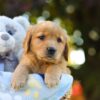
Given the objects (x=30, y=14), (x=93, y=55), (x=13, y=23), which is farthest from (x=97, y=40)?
(x=13, y=23)

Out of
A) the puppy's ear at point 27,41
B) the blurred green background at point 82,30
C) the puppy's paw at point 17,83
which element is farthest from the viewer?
the blurred green background at point 82,30

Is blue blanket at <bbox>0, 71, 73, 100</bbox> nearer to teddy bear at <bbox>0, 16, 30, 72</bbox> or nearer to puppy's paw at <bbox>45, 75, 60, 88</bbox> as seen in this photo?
puppy's paw at <bbox>45, 75, 60, 88</bbox>

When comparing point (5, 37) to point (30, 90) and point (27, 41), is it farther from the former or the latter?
point (30, 90)

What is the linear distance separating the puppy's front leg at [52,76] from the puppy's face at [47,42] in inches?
1.9

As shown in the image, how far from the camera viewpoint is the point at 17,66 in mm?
3227

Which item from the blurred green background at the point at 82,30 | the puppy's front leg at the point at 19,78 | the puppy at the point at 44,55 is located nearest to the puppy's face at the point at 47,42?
the puppy at the point at 44,55

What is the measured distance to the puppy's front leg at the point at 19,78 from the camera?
3064 millimetres

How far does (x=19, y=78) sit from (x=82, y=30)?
5028 millimetres

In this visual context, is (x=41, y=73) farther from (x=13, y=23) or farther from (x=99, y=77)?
(x=99, y=77)

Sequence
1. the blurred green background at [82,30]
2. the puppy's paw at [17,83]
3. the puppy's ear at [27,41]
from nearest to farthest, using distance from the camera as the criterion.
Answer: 1. the puppy's paw at [17,83]
2. the puppy's ear at [27,41]
3. the blurred green background at [82,30]

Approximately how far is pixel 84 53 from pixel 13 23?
467 centimetres

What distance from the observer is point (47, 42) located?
123 inches

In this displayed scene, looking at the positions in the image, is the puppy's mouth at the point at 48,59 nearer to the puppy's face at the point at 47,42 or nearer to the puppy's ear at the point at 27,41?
the puppy's face at the point at 47,42

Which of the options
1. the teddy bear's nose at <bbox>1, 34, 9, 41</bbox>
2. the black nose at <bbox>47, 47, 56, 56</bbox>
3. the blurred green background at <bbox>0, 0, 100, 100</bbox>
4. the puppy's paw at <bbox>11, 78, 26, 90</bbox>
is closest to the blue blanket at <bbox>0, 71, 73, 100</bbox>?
the puppy's paw at <bbox>11, 78, 26, 90</bbox>
